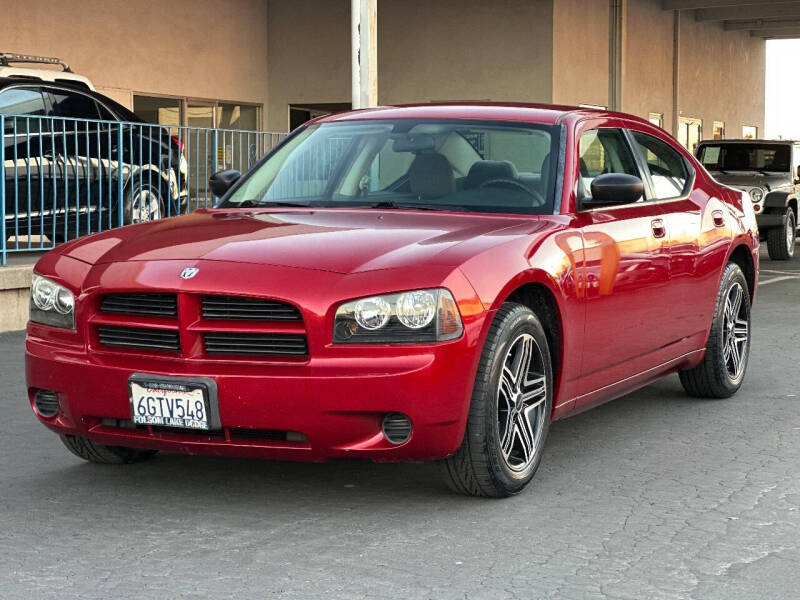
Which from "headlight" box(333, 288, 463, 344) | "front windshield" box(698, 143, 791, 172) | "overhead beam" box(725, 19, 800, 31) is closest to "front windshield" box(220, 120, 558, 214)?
"headlight" box(333, 288, 463, 344)

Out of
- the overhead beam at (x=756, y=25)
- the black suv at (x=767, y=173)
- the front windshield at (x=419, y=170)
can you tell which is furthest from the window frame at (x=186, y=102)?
the front windshield at (x=419, y=170)

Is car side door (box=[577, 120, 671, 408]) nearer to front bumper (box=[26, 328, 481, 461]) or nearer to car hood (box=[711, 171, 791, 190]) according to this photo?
front bumper (box=[26, 328, 481, 461])

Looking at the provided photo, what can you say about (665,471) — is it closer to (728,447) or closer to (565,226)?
(728,447)

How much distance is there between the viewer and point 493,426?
5.09m

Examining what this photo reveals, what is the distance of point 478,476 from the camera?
5141 mm

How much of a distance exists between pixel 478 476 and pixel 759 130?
120 ft

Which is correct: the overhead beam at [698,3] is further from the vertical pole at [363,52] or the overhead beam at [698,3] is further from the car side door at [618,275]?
the car side door at [618,275]

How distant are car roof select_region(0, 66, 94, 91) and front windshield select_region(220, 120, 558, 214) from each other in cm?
657

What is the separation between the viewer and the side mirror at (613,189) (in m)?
5.99

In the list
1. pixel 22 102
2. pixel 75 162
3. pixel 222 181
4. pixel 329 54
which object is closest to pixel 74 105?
pixel 22 102

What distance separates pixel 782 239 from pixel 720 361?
13.9 metres

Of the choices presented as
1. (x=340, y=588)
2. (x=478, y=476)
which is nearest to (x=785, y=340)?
(x=478, y=476)

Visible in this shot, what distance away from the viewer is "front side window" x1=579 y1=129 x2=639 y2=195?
6309mm

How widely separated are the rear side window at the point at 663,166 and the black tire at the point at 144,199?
6.29 m
